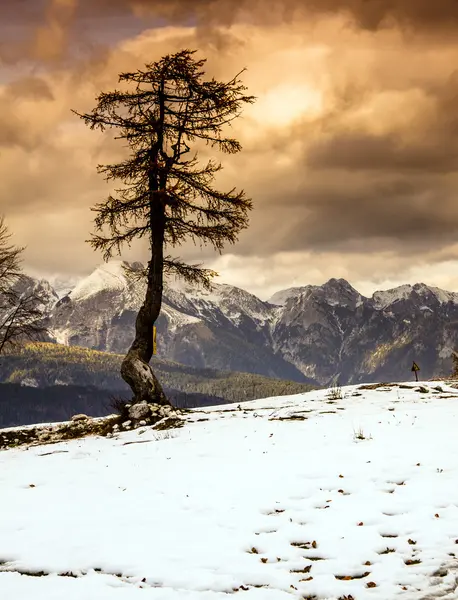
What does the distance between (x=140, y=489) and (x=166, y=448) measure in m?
3.66

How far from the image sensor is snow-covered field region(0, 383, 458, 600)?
20.1ft

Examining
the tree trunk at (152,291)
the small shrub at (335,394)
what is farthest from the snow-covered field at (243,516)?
the tree trunk at (152,291)

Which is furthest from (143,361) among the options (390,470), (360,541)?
(360,541)

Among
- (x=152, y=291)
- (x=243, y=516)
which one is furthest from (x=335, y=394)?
(x=243, y=516)

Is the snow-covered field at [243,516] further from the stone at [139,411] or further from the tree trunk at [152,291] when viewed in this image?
the tree trunk at [152,291]

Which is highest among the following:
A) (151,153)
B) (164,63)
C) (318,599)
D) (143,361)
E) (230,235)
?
(164,63)

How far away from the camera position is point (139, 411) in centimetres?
1878

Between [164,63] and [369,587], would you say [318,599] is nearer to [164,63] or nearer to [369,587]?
[369,587]

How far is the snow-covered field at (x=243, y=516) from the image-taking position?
6.11 metres

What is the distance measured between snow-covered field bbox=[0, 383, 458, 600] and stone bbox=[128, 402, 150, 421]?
342 cm

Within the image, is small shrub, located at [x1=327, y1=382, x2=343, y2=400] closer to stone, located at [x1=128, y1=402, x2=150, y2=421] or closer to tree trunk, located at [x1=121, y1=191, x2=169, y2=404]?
tree trunk, located at [x1=121, y1=191, x2=169, y2=404]

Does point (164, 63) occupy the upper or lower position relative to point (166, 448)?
upper

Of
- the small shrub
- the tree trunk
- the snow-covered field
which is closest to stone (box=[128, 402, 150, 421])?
the tree trunk

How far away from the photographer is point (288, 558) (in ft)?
22.5
